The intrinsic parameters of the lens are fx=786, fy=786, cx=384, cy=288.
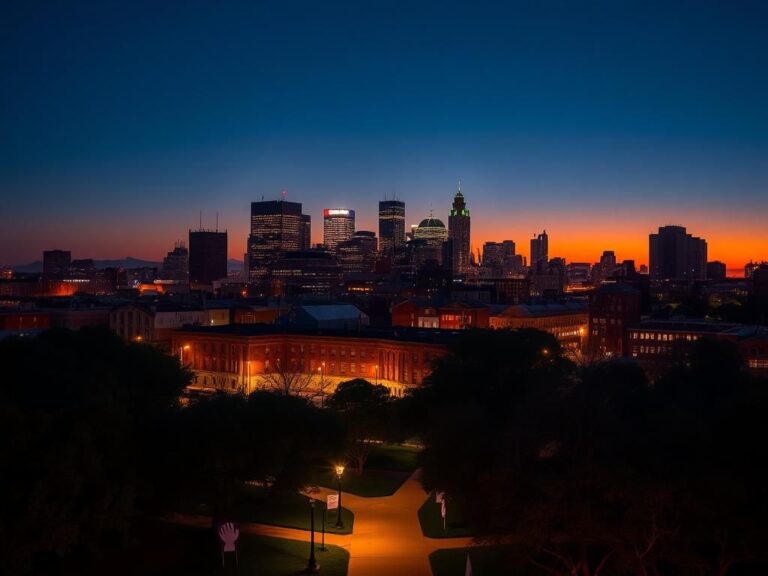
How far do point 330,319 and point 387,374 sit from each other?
93.0 ft

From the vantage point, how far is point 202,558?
117 feet

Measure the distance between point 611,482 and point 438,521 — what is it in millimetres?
13890

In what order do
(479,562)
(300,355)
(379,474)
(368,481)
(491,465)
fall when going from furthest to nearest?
(300,355), (379,474), (368,481), (479,562), (491,465)

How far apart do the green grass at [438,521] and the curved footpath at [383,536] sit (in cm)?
38

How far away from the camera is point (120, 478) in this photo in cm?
3475

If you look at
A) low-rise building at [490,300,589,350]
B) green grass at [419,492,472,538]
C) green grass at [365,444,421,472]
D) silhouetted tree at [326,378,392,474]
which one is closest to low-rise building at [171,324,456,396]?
green grass at [365,444,421,472]

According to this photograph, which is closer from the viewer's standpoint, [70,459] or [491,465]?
[70,459]

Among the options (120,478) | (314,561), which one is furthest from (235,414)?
(314,561)

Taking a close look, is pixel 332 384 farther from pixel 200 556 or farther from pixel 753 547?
pixel 753 547

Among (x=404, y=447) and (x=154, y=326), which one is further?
(x=154, y=326)

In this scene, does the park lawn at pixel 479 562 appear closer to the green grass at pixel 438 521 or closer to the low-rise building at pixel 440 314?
the green grass at pixel 438 521

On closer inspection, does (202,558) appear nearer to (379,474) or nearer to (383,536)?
(383,536)

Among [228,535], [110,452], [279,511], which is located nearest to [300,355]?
[279,511]

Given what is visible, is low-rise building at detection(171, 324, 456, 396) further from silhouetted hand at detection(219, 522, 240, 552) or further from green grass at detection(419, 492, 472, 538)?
silhouetted hand at detection(219, 522, 240, 552)
